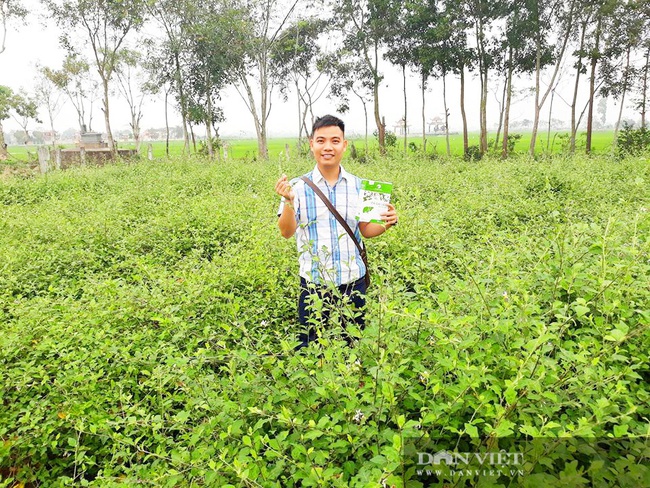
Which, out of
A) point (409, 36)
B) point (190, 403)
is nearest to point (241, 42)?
point (409, 36)

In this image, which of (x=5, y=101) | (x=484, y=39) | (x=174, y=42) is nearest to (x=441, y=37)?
(x=484, y=39)

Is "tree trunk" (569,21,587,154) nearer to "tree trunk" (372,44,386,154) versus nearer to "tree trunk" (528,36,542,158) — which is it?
"tree trunk" (528,36,542,158)

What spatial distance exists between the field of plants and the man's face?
45cm

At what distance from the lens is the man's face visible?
2518 millimetres

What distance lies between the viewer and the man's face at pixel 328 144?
2518mm

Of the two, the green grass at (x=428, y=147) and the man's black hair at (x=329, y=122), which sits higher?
the green grass at (x=428, y=147)

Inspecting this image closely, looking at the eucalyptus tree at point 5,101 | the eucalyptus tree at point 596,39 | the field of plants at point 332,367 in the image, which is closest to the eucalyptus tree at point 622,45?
the eucalyptus tree at point 596,39

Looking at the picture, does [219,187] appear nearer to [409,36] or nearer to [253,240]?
[253,240]

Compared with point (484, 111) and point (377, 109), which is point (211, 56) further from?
point (484, 111)

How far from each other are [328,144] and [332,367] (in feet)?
4.64

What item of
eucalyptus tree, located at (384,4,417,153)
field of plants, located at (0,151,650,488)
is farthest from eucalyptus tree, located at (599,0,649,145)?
field of plants, located at (0,151,650,488)

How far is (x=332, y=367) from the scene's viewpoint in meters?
1.63

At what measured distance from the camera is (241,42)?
75.9 ft

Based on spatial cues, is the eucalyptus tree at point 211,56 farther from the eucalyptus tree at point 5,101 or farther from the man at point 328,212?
the man at point 328,212
